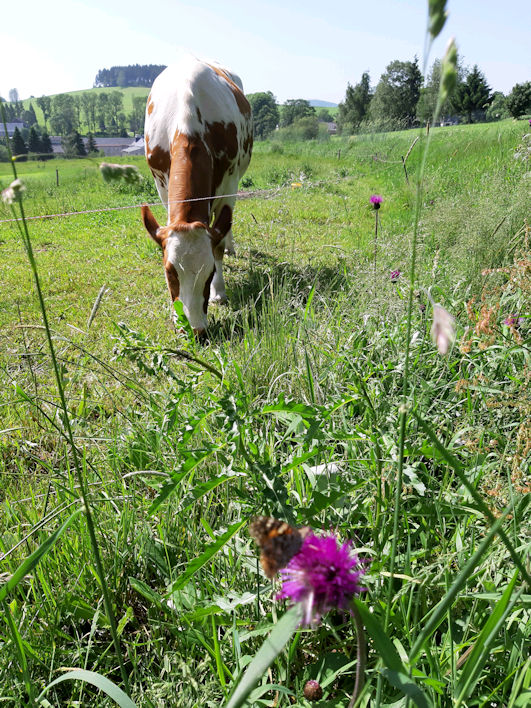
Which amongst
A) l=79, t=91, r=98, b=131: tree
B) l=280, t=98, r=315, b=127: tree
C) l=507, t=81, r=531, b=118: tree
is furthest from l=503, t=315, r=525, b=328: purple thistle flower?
l=79, t=91, r=98, b=131: tree

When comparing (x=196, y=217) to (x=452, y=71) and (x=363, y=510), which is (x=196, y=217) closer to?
(x=363, y=510)

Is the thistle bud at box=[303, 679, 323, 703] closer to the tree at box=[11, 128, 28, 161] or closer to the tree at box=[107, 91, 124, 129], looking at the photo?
the tree at box=[11, 128, 28, 161]

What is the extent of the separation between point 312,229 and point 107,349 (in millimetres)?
4004

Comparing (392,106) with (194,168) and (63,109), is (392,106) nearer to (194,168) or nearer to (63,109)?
(194,168)

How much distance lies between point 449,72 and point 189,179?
375 centimetres

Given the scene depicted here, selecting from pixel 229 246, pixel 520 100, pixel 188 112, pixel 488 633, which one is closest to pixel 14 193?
pixel 488 633

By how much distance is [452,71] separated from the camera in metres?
0.50

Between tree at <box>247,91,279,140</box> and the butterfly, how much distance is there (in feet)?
218

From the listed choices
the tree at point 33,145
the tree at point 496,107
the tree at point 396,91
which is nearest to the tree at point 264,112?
the tree at point 396,91

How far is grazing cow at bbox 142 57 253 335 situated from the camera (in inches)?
138

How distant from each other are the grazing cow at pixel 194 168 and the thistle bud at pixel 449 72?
9.25 feet

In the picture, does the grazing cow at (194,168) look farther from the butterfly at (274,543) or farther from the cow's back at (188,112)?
the butterfly at (274,543)

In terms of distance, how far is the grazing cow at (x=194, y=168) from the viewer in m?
3.51

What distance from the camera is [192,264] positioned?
347 cm
